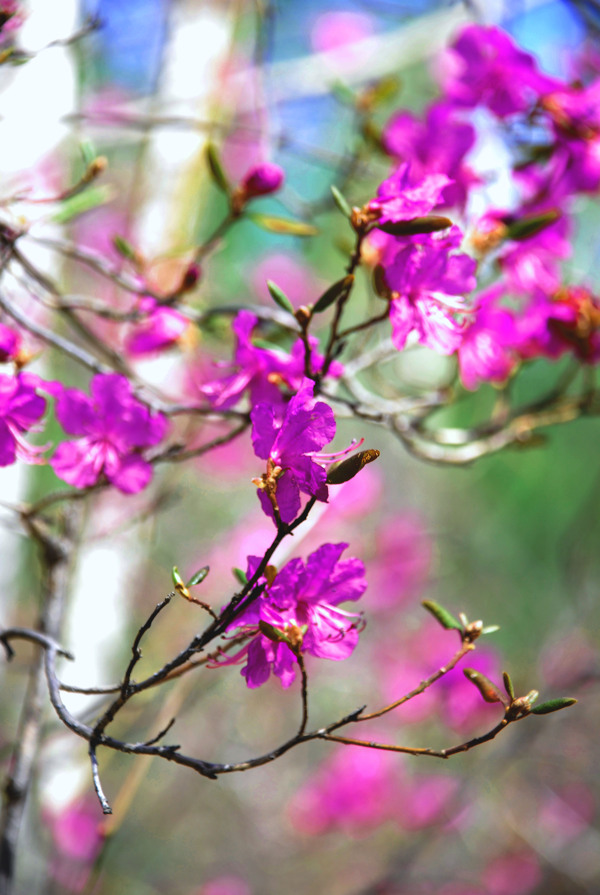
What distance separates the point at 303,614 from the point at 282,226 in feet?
1.89

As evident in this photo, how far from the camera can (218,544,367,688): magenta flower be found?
21.9 inches

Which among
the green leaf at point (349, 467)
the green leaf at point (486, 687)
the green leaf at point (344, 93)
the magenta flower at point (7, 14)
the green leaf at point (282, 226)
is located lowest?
the green leaf at point (486, 687)

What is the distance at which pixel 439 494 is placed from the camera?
5.35 m

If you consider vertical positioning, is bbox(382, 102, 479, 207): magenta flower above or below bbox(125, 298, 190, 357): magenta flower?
above

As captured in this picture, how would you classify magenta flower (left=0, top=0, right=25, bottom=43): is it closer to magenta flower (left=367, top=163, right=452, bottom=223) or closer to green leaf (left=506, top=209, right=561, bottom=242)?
magenta flower (left=367, top=163, right=452, bottom=223)

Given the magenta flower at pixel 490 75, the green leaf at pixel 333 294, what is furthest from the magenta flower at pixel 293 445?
the magenta flower at pixel 490 75

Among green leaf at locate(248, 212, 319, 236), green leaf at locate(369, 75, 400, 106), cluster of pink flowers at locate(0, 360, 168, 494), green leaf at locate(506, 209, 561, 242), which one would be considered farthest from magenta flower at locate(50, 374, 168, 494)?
green leaf at locate(369, 75, 400, 106)

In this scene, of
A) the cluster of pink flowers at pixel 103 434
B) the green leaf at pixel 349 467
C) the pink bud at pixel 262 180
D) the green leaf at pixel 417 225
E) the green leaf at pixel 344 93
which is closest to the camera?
the green leaf at pixel 349 467

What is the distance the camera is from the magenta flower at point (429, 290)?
702mm

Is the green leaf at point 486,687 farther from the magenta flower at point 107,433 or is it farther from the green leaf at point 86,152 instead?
the green leaf at point 86,152

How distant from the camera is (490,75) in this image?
3.32ft

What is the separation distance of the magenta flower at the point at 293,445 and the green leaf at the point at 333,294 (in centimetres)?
16

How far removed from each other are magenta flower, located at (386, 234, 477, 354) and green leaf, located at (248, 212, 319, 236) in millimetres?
243

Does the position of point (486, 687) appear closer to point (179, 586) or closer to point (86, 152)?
point (179, 586)
